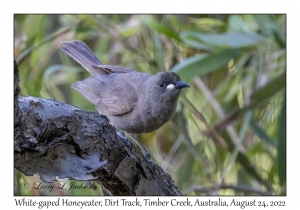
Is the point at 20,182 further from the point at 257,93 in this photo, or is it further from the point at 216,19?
the point at 216,19

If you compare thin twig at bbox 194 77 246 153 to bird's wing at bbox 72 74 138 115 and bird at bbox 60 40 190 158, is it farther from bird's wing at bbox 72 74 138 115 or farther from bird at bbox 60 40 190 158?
bird's wing at bbox 72 74 138 115

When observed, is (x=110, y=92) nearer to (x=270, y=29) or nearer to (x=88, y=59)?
(x=88, y=59)

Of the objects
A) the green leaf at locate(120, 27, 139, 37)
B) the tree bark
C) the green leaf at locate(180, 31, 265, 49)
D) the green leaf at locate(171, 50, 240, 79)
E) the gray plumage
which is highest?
the green leaf at locate(120, 27, 139, 37)

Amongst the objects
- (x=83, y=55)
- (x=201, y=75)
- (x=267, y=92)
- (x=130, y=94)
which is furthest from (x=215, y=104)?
(x=83, y=55)

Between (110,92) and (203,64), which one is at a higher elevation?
(203,64)

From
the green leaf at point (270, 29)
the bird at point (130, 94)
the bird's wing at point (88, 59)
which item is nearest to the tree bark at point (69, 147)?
the bird at point (130, 94)

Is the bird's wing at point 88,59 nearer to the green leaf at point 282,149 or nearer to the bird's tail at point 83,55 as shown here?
the bird's tail at point 83,55

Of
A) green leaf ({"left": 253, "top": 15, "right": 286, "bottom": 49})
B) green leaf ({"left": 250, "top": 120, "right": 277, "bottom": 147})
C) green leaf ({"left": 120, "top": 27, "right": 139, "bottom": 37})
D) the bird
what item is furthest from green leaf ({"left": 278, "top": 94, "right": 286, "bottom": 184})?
green leaf ({"left": 120, "top": 27, "right": 139, "bottom": 37})

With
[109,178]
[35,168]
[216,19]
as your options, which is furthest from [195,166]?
[35,168]
